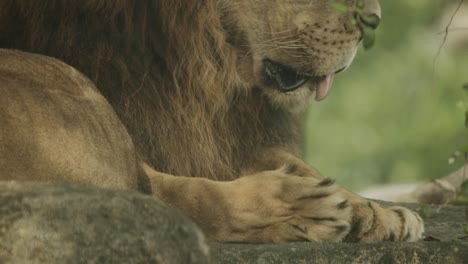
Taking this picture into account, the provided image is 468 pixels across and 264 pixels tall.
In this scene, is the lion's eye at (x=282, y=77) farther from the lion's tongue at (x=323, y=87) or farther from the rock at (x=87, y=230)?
the rock at (x=87, y=230)

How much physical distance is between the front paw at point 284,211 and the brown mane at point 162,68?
0.40m

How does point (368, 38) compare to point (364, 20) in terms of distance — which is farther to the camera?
point (364, 20)

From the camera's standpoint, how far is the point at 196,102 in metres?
4.41

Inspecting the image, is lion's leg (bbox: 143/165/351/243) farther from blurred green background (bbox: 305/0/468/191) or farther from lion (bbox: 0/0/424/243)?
blurred green background (bbox: 305/0/468/191)

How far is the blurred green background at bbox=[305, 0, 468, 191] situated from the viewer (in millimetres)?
14734

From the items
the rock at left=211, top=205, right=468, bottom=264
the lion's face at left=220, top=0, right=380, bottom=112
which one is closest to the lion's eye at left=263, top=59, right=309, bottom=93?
the lion's face at left=220, top=0, right=380, bottom=112

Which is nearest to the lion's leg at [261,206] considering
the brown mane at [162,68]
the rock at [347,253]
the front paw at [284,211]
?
the front paw at [284,211]

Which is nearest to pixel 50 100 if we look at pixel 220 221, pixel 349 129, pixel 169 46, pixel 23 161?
pixel 23 161

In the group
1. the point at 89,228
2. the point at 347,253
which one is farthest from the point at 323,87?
the point at 89,228

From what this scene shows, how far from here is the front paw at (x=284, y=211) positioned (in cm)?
382

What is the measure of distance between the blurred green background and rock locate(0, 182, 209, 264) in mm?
11595

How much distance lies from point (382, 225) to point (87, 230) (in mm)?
1546

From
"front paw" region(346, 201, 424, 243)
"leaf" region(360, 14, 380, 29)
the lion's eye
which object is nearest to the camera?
"leaf" region(360, 14, 380, 29)

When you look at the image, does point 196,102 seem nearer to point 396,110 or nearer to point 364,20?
point 364,20
